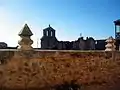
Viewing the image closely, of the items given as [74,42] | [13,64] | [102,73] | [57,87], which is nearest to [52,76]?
[57,87]

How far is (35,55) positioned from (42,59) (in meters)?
0.44

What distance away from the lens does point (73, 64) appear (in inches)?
439

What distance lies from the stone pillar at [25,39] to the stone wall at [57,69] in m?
0.21

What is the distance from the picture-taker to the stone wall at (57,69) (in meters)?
9.12

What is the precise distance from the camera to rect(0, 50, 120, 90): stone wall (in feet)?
29.9

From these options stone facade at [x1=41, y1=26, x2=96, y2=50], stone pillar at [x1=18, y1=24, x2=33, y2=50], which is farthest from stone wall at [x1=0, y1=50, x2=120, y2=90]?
stone facade at [x1=41, y1=26, x2=96, y2=50]

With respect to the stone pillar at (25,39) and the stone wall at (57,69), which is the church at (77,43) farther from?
A: the stone pillar at (25,39)

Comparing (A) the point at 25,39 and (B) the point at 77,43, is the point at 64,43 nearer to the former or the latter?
(B) the point at 77,43

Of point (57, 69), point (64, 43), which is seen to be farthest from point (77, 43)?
point (57, 69)

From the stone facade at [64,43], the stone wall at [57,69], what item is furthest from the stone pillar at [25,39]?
the stone facade at [64,43]

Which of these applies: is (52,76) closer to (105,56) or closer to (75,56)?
(75,56)

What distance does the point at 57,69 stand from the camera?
10.5 metres

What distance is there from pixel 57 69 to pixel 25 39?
2.19 metres

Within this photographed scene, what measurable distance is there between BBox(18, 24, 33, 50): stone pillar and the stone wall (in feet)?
0.70
